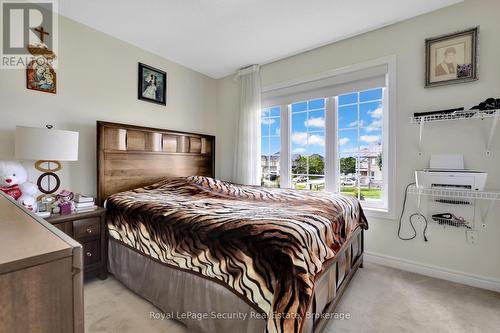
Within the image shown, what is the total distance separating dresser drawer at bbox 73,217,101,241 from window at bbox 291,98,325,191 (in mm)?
2331

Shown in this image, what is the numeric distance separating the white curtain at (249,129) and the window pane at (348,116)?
1.14 m

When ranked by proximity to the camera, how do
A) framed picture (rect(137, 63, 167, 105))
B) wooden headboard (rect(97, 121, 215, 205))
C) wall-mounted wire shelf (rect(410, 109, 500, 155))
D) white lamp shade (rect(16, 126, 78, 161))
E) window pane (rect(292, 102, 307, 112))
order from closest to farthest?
white lamp shade (rect(16, 126, 78, 161))
wall-mounted wire shelf (rect(410, 109, 500, 155))
wooden headboard (rect(97, 121, 215, 205))
framed picture (rect(137, 63, 167, 105))
window pane (rect(292, 102, 307, 112))

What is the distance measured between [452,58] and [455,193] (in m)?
1.25

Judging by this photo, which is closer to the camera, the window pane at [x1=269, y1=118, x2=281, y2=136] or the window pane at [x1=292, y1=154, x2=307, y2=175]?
the window pane at [x1=292, y1=154, x2=307, y2=175]

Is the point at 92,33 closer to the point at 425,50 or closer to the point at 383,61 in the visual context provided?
the point at 383,61

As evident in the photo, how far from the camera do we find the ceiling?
2.14m

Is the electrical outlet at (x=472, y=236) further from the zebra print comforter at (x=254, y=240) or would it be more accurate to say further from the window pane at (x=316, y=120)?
the window pane at (x=316, y=120)

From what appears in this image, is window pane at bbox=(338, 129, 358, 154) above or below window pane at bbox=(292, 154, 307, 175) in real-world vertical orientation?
above

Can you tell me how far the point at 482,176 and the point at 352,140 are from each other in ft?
3.94

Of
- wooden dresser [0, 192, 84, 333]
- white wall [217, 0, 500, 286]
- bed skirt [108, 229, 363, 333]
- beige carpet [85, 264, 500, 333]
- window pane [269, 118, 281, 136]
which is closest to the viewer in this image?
wooden dresser [0, 192, 84, 333]

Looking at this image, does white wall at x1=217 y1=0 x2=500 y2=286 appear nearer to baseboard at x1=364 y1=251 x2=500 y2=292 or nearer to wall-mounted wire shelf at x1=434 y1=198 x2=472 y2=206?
baseboard at x1=364 y1=251 x2=500 y2=292

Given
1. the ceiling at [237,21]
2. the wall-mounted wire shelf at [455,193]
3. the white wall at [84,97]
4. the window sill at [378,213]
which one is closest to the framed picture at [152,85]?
the white wall at [84,97]

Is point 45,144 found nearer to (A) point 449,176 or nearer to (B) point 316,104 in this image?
(B) point 316,104

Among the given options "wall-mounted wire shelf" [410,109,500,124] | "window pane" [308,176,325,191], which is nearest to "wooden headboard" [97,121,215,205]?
"window pane" [308,176,325,191]
